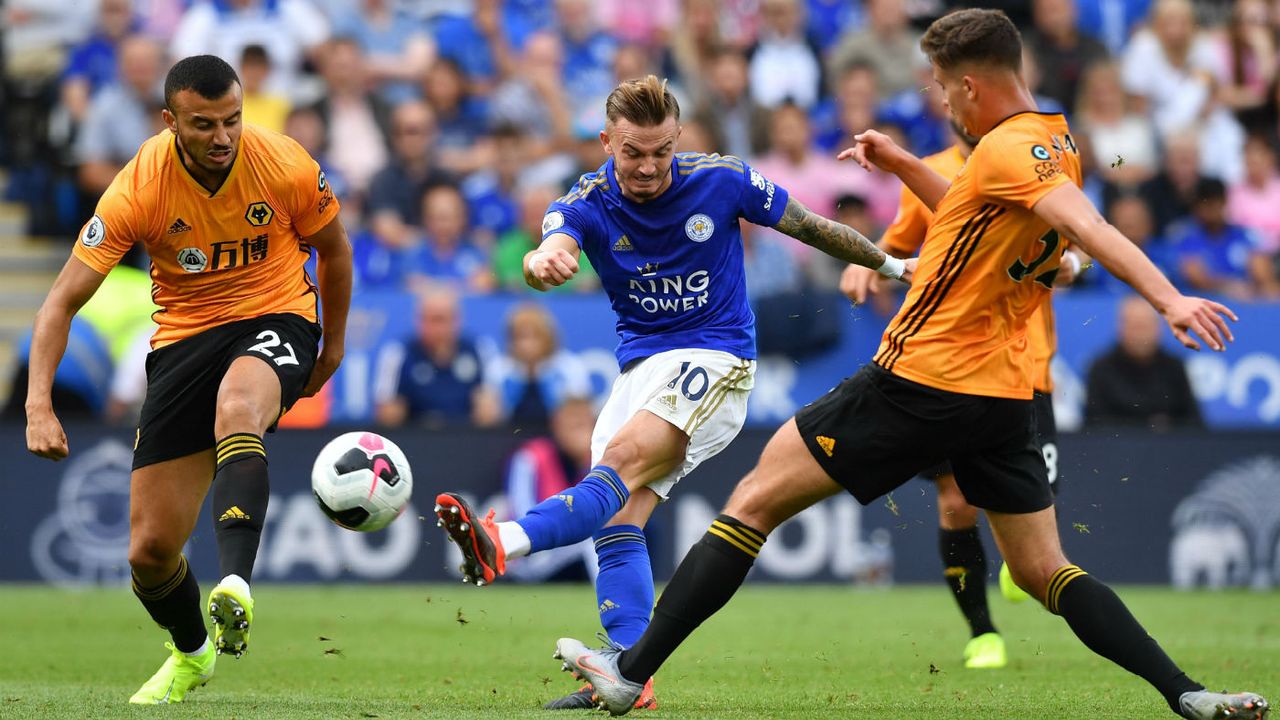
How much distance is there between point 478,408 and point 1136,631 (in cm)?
857

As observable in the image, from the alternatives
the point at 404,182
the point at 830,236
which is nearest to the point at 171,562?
the point at 830,236

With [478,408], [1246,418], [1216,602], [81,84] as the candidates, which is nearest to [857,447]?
[1216,602]

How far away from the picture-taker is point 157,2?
17.0 m

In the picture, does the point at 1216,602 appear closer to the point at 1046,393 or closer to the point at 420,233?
the point at 1046,393

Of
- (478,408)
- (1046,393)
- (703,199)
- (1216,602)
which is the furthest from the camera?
(478,408)

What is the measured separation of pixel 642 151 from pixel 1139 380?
24.5 feet

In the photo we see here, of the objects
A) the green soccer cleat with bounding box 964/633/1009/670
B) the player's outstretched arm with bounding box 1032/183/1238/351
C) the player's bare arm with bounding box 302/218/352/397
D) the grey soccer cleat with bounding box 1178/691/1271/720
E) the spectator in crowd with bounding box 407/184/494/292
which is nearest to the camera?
the player's outstretched arm with bounding box 1032/183/1238/351

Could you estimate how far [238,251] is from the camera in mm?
7094

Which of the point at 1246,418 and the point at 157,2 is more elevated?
the point at 157,2

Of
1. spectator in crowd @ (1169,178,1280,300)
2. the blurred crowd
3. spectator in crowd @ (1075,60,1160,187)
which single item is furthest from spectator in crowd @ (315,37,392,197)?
spectator in crowd @ (1169,178,1280,300)

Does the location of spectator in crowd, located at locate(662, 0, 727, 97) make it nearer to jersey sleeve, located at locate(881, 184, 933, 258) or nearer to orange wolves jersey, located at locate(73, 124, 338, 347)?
jersey sleeve, located at locate(881, 184, 933, 258)

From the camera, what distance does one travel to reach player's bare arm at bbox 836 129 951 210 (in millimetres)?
6527

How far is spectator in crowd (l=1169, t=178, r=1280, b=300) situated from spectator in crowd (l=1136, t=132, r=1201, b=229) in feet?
0.46

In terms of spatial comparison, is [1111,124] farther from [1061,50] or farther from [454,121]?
[454,121]
